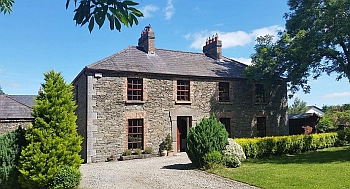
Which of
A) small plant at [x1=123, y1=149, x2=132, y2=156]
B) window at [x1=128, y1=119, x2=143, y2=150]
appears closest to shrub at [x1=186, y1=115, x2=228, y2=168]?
small plant at [x1=123, y1=149, x2=132, y2=156]

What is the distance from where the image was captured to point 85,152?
52.0 ft

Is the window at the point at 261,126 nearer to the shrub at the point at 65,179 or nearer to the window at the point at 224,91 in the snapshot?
the window at the point at 224,91

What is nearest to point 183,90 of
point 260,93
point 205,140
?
point 260,93

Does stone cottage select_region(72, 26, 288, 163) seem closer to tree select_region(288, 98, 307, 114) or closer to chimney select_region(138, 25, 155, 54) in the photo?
chimney select_region(138, 25, 155, 54)

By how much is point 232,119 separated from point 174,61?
5553 mm

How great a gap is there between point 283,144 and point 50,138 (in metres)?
12.2

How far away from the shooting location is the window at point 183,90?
61.1 feet

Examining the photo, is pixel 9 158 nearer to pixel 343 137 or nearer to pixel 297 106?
pixel 343 137

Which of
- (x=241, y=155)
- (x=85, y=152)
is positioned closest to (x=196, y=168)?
(x=241, y=155)

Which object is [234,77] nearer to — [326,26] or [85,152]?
[326,26]

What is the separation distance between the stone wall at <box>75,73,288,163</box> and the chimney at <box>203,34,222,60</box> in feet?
10.9

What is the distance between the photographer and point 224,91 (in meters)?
20.2

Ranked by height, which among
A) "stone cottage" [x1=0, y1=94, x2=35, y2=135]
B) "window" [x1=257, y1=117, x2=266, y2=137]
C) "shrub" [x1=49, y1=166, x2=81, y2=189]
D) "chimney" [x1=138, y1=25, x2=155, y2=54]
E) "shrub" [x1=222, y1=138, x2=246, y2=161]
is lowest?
"shrub" [x1=49, y1=166, x2=81, y2=189]

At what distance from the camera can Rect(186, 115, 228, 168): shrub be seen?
12.0 m
